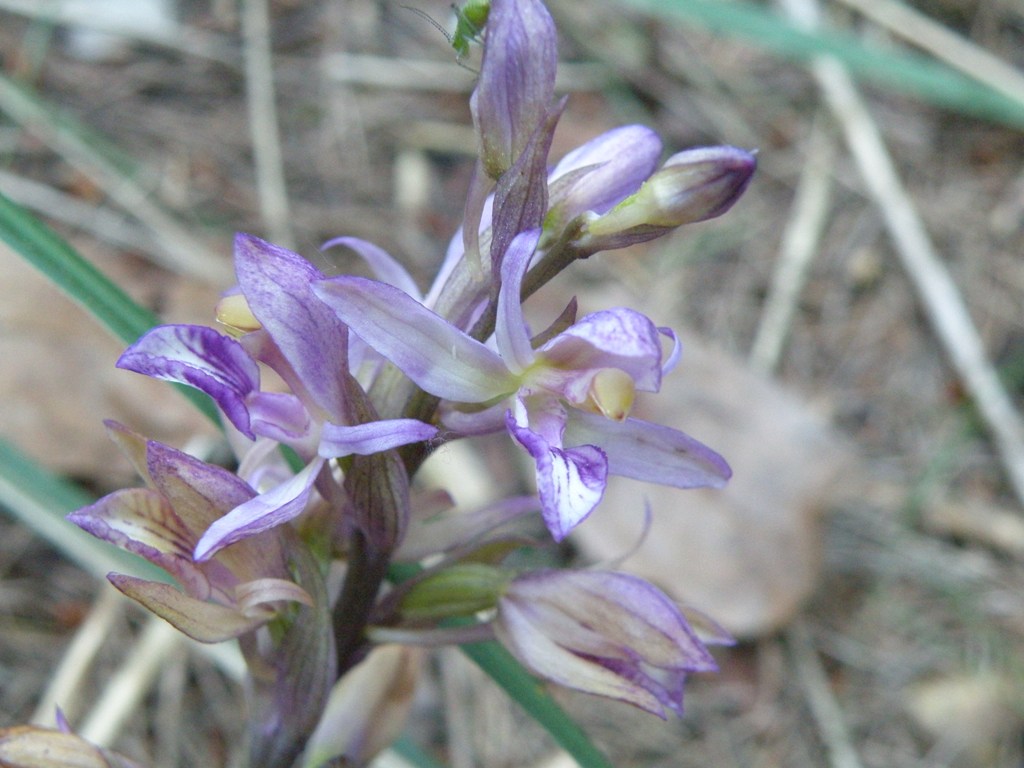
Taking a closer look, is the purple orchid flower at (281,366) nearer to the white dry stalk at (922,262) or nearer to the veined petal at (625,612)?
the veined petal at (625,612)

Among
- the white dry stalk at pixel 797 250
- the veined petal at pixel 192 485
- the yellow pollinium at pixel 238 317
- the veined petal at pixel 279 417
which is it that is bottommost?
the white dry stalk at pixel 797 250

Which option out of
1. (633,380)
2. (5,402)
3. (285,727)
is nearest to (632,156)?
(633,380)

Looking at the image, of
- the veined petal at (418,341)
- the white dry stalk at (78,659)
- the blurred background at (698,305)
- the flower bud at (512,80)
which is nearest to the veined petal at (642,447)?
the veined petal at (418,341)

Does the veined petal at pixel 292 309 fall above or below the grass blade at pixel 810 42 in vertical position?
above

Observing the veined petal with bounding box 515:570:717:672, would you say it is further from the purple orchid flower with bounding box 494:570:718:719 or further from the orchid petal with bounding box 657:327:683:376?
the orchid petal with bounding box 657:327:683:376

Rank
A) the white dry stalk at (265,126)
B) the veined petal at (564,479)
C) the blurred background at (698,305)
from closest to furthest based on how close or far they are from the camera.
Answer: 1. the veined petal at (564,479)
2. the blurred background at (698,305)
3. the white dry stalk at (265,126)

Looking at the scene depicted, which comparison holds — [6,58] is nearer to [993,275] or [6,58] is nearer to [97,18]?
[97,18]

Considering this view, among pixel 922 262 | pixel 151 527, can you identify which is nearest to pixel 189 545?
pixel 151 527
